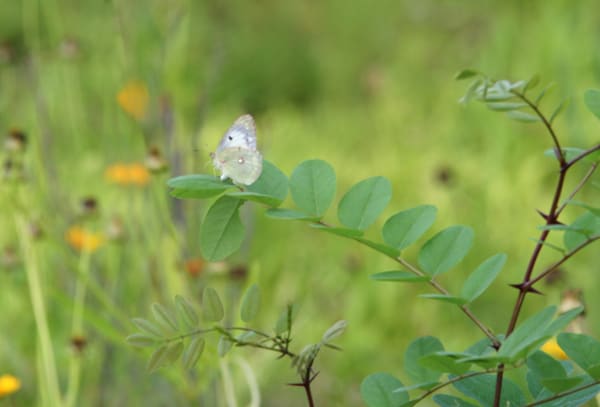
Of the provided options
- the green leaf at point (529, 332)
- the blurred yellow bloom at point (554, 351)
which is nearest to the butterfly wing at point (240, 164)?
the green leaf at point (529, 332)

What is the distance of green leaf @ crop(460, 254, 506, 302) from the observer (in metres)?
0.60

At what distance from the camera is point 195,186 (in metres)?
0.55

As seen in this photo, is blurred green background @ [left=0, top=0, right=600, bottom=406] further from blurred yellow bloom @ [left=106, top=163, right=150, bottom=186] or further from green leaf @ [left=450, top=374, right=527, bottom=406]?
green leaf @ [left=450, top=374, right=527, bottom=406]

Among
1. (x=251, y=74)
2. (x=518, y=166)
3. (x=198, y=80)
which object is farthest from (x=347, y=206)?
(x=251, y=74)

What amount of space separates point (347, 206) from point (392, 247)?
5 centimetres

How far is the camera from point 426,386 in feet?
1.77

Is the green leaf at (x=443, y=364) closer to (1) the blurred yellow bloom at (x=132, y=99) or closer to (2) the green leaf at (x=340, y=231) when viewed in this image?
(2) the green leaf at (x=340, y=231)

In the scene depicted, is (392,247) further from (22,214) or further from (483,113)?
(483,113)

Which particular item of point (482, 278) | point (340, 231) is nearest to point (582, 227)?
point (482, 278)

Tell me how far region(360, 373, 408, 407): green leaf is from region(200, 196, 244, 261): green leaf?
13 centimetres

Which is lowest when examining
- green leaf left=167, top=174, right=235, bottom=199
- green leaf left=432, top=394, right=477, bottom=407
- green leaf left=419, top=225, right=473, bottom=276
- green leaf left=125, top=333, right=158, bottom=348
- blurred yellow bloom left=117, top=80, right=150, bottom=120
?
green leaf left=432, top=394, right=477, bottom=407

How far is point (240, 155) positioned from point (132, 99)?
1.28 metres

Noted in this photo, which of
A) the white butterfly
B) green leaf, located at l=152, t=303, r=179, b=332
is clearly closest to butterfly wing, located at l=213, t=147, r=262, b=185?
the white butterfly

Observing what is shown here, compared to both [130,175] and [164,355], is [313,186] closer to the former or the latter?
[164,355]
